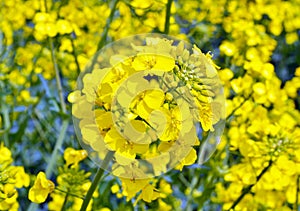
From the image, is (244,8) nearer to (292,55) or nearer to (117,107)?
(292,55)

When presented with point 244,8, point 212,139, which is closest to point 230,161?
point 212,139

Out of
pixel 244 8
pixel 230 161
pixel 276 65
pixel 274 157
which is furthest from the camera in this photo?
pixel 276 65

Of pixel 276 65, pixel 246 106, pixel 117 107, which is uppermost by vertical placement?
pixel 117 107

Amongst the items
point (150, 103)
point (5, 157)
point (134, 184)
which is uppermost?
point (150, 103)

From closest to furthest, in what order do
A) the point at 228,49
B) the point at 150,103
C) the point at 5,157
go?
the point at 150,103
the point at 5,157
the point at 228,49

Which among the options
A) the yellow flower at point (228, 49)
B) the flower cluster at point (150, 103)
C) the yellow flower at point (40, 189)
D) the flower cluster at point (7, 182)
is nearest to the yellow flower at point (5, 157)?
the flower cluster at point (7, 182)

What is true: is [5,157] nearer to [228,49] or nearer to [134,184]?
[134,184]

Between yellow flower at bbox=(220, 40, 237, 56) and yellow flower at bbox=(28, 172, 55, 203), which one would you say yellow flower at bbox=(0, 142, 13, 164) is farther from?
yellow flower at bbox=(220, 40, 237, 56)

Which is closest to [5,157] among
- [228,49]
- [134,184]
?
[134,184]

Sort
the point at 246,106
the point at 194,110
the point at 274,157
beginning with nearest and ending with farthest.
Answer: the point at 194,110 < the point at 274,157 < the point at 246,106
